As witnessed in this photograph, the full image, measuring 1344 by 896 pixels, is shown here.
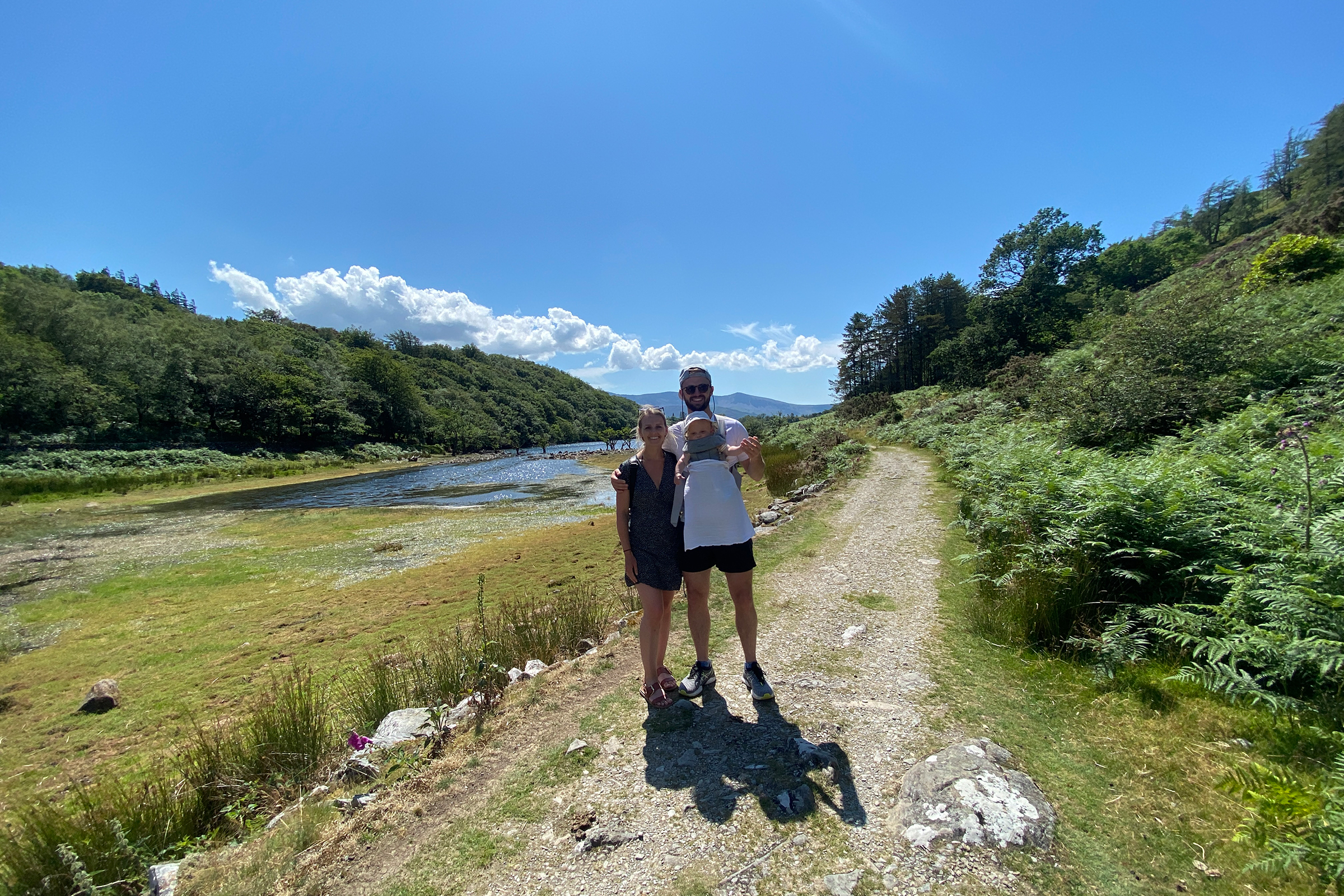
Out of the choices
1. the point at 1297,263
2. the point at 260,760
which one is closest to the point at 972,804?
the point at 260,760

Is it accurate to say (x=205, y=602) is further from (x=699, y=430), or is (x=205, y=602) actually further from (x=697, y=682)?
(x=699, y=430)

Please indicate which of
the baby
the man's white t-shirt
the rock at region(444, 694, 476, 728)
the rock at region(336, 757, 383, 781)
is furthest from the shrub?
the rock at region(336, 757, 383, 781)

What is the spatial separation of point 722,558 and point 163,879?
398cm

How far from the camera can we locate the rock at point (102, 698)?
237 inches

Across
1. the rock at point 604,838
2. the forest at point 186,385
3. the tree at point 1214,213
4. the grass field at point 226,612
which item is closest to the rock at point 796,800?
the rock at point 604,838

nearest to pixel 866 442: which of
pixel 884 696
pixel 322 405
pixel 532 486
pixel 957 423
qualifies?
pixel 957 423

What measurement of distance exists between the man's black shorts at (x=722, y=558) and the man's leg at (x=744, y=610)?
0.05m

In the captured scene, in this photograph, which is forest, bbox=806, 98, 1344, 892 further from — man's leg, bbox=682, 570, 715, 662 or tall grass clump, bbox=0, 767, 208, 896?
tall grass clump, bbox=0, 767, 208, 896

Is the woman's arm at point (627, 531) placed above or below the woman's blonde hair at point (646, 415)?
below

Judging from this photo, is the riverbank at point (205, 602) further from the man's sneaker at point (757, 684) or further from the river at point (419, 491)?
the man's sneaker at point (757, 684)

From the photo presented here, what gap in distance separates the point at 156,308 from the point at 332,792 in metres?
134

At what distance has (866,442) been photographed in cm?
2648

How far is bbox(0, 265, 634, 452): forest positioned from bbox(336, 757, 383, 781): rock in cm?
5604

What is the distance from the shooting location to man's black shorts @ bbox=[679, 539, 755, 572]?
11.5 feet
